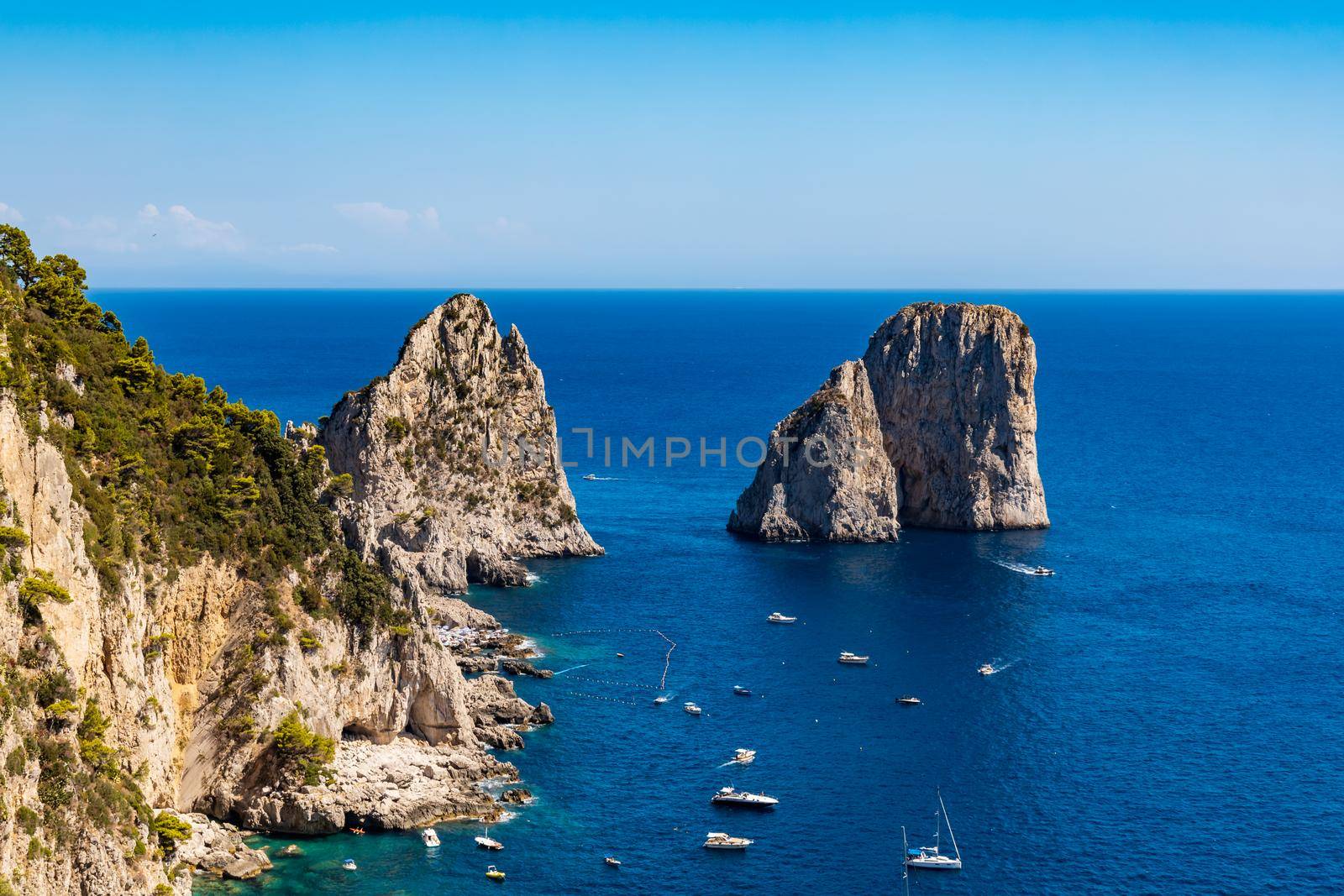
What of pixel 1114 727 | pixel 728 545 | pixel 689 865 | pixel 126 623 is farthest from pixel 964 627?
pixel 126 623

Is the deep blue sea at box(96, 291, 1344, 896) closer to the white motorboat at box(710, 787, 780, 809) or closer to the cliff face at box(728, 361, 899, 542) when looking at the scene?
the white motorboat at box(710, 787, 780, 809)

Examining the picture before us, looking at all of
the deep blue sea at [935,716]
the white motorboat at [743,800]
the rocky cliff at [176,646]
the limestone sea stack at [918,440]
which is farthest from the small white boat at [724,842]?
the limestone sea stack at [918,440]

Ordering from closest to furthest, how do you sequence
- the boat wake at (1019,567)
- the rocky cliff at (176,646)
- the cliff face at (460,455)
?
1. the rocky cliff at (176,646)
2. the cliff face at (460,455)
3. the boat wake at (1019,567)

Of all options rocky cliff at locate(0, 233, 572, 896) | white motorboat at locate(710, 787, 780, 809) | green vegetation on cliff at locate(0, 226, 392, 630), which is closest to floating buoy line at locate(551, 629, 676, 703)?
rocky cliff at locate(0, 233, 572, 896)

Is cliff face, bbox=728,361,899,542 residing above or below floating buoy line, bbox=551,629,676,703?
above

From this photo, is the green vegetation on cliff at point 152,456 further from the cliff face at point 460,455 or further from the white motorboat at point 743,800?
the cliff face at point 460,455

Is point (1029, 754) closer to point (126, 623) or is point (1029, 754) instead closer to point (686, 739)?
point (686, 739)
